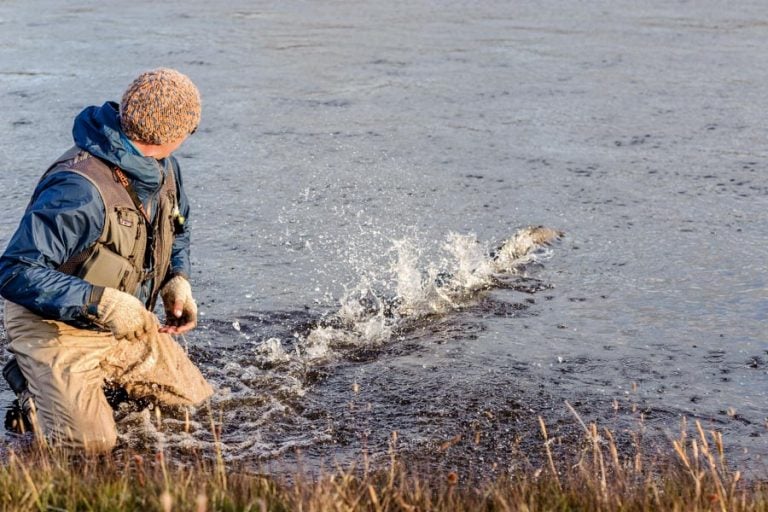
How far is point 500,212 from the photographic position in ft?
28.3

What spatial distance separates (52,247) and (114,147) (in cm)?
53

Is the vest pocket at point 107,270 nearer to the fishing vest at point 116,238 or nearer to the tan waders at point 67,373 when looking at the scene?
the fishing vest at point 116,238

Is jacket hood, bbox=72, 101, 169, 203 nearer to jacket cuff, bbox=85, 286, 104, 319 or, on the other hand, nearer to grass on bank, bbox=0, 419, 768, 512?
jacket cuff, bbox=85, 286, 104, 319

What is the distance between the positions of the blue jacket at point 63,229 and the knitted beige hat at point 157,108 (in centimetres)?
9

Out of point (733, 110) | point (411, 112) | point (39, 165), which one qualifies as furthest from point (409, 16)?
point (39, 165)

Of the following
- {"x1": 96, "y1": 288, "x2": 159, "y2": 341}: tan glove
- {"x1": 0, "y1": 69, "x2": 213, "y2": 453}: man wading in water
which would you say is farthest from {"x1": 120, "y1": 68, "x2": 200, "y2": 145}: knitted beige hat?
{"x1": 96, "y1": 288, "x2": 159, "y2": 341}: tan glove

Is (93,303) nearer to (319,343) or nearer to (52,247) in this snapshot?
(52,247)

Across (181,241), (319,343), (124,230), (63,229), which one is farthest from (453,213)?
(63,229)

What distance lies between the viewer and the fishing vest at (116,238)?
489 cm

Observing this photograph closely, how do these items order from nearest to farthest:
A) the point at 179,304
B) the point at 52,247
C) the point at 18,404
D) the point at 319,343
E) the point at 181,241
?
the point at 52,247 → the point at 18,404 → the point at 179,304 → the point at 181,241 → the point at 319,343

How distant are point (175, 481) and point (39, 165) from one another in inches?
250

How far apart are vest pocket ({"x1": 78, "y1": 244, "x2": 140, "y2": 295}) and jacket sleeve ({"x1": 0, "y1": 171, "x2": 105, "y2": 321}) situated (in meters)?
0.13

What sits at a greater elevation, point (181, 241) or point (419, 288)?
point (181, 241)

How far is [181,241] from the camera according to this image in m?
5.87
